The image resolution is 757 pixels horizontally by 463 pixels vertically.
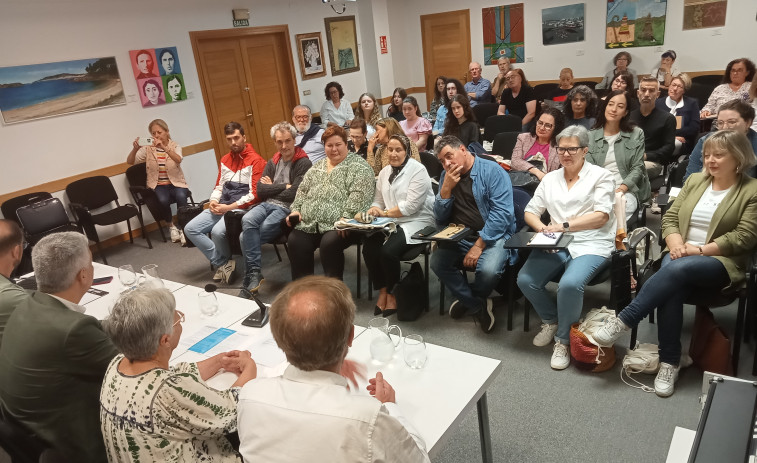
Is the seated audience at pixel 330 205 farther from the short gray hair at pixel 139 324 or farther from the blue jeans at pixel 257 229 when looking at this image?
the short gray hair at pixel 139 324

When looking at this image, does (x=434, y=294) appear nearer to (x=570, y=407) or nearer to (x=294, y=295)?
(x=570, y=407)

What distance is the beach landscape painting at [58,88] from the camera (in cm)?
516

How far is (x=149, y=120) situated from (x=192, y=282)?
2556 millimetres

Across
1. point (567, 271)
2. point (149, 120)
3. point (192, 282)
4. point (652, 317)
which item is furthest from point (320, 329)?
point (149, 120)

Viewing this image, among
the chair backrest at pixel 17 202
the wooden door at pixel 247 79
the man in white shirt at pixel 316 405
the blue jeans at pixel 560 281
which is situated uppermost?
the wooden door at pixel 247 79

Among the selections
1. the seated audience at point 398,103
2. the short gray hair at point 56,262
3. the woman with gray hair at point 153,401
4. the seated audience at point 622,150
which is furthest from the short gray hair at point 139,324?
the seated audience at point 398,103

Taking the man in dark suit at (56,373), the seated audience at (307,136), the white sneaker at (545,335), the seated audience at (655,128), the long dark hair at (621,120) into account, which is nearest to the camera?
the man in dark suit at (56,373)

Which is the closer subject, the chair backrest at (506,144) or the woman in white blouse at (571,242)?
the woman in white blouse at (571,242)

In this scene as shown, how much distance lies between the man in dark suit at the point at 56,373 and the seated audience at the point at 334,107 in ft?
20.8

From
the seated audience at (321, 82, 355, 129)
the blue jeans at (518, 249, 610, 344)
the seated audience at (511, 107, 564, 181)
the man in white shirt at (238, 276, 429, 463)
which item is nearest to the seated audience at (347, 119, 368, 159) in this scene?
the seated audience at (511, 107, 564, 181)

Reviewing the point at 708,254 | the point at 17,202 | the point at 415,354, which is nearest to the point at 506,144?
the point at 708,254

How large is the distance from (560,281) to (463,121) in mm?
3049

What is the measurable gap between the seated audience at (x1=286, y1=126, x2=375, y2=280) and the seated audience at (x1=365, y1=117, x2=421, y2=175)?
429mm

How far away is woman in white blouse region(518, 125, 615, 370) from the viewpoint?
2.94 metres
